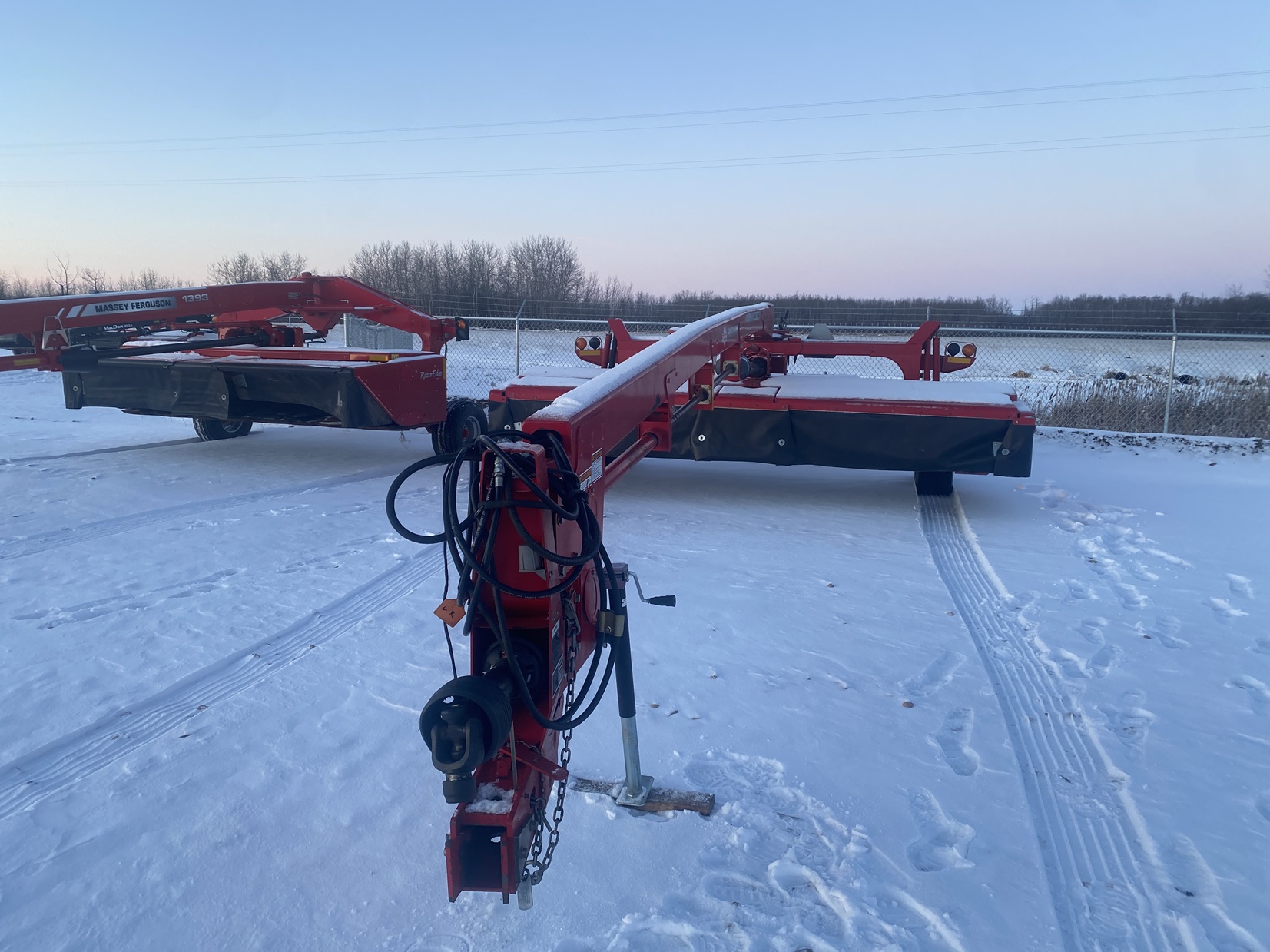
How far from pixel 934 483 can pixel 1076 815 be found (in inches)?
194

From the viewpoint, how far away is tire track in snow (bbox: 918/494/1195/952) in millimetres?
2404

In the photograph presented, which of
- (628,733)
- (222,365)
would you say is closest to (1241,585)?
(628,733)

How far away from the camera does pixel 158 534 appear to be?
18.5ft

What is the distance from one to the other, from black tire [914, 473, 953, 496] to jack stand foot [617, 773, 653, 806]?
5.33 metres

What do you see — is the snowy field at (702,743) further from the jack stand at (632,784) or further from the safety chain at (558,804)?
the safety chain at (558,804)

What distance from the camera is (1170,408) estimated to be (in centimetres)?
1175

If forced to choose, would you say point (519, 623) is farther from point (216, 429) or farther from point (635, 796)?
point (216, 429)

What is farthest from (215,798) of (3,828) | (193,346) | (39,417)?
(39,417)

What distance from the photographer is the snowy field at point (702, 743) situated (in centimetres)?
241

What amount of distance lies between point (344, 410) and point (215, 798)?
15.1ft

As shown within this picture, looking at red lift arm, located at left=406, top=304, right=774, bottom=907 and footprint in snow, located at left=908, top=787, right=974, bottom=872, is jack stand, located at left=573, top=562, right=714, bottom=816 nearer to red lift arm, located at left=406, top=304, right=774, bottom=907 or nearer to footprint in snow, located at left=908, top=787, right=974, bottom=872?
red lift arm, located at left=406, top=304, right=774, bottom=907


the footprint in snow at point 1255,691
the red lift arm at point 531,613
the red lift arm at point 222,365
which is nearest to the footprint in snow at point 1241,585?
the footprint in snow at point 1255,691

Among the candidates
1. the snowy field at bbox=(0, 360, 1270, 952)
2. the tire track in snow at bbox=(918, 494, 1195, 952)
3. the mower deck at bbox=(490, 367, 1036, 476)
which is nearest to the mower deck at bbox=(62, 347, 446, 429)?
the mower deck at bbox=(490, 367, 1036, 476)

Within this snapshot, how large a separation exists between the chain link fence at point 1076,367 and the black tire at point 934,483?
80 cm
